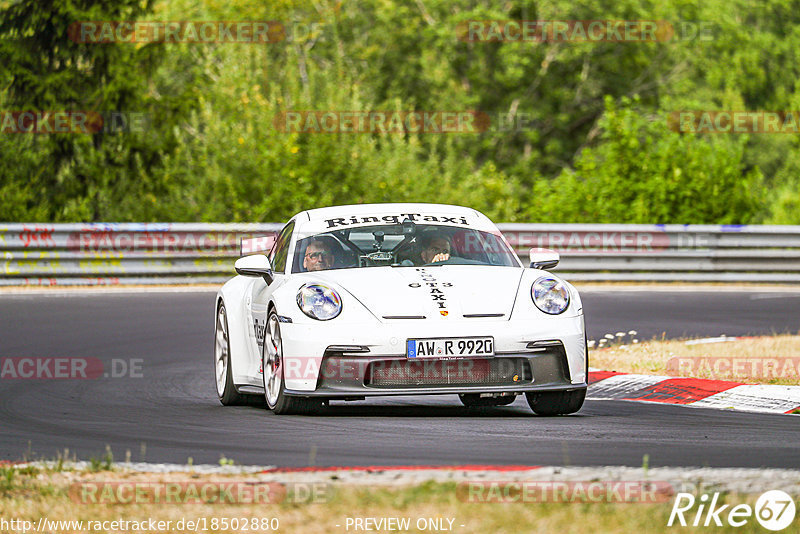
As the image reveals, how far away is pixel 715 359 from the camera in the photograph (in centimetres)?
1170

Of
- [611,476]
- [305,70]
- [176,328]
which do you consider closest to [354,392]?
[611,476]

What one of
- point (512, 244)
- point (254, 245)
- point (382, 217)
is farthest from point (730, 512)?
point (512, 244)

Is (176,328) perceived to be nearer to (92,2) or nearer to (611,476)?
(611,476)

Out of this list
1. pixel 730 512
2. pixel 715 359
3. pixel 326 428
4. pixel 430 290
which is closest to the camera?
pixel 730 512

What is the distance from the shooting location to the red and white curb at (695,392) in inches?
367

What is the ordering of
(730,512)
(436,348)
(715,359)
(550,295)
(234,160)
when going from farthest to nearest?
1. (234,160)
2. (715,359)
3. (550,295)
4. (436,348)
5. (730,512)

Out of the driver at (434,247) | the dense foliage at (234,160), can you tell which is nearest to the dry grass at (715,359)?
the driver at (434,247)

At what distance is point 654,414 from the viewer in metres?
8.97

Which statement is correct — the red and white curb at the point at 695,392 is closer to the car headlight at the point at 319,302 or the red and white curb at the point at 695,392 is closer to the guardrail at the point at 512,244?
the car headlight at the point at 319,302

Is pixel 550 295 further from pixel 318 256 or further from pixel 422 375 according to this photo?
pixel 318 256

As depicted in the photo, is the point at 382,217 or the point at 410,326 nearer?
the point at 410,326

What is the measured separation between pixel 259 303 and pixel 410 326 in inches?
58.2

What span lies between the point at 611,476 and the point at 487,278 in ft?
10.8

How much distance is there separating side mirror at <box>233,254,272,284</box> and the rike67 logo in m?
4.75
